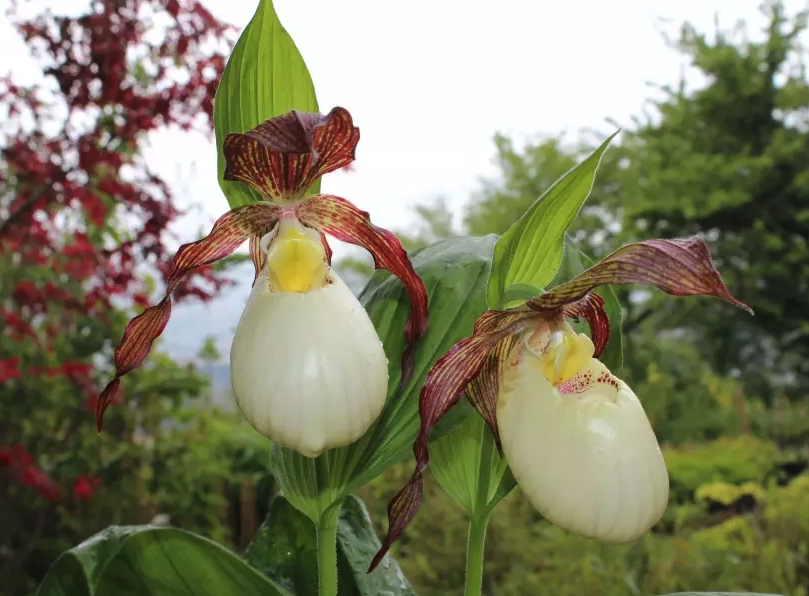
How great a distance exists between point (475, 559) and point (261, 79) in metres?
0.47

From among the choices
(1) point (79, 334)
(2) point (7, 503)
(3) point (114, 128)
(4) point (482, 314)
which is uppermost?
(3) point (114, 128)

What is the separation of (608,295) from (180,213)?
43.9 inches

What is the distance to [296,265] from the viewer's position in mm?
570

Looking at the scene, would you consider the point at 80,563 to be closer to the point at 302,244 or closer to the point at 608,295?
the point at 302,244

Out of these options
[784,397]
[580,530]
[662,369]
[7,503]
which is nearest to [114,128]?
[7,503]

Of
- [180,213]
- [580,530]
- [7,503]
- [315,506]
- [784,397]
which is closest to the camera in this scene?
[580,530]

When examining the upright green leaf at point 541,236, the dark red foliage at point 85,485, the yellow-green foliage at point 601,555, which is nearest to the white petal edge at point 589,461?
the upright green leaf at point 541,236

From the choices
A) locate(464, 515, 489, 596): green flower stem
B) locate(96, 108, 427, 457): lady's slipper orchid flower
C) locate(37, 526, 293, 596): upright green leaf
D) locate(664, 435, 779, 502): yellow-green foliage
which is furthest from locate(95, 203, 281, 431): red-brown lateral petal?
locate(664, 435, 779, 502): yellow-green foliage

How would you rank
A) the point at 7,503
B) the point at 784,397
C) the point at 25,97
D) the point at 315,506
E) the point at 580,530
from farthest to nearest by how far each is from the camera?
the point at 784,397 < the point at 7,503 < the point at 25,97 < the point at 315,506 < the point at 580,530

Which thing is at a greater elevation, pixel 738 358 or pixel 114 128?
pixel 114 128

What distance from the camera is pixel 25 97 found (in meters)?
1.68

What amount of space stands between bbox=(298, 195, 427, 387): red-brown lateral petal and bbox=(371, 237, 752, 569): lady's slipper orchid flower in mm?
43

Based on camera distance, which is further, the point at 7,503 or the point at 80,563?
the point at 7,503

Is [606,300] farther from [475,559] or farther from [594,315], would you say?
[475,559]
